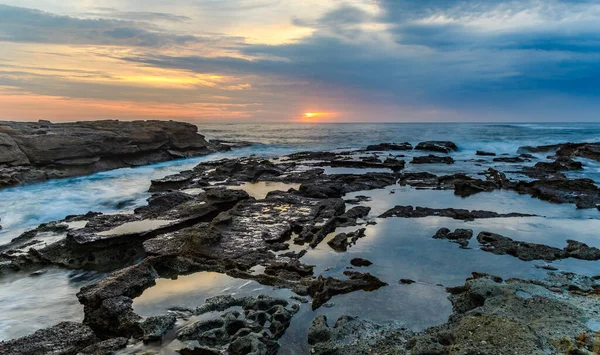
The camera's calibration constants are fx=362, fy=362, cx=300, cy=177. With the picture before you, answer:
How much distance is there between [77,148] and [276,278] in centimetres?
2057

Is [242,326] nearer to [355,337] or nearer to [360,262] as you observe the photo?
[355,337]

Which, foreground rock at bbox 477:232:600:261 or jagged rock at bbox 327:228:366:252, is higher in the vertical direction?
foreground rock at bbox 477:232:600:261

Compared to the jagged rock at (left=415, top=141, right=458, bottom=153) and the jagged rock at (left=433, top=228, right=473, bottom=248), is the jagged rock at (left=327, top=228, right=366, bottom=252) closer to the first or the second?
the jagged rock at (left=433, top=228, right=473, bottom=248)

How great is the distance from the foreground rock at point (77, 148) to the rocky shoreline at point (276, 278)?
11121mm

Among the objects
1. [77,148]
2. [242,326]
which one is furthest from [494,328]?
[77,148]

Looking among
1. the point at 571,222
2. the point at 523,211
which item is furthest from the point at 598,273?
the point at 523,211

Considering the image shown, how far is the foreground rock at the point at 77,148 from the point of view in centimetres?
1934

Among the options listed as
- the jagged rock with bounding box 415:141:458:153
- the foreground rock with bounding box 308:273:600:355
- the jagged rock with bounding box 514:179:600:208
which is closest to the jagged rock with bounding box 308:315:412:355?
the foreground rock with bounding box 308:273:600:355

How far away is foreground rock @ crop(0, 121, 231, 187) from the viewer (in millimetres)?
19344

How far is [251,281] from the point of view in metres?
6.82

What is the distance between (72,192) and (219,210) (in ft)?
31.3

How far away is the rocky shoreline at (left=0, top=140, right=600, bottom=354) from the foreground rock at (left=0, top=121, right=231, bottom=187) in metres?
11.1

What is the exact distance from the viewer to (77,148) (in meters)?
22.2

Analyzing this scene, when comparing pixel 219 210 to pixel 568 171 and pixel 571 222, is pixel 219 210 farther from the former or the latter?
pixel 568 171
